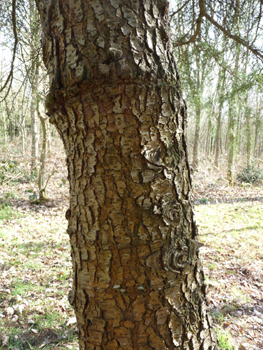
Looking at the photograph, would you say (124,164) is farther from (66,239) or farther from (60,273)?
(66,239)

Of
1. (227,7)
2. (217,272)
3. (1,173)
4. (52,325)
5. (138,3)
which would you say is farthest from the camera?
(1,173)

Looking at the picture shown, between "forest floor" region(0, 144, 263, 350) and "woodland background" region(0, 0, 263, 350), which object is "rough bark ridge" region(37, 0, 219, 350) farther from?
"forest floor" region(0, 144, 263, 350)

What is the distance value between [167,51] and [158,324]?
105 cm

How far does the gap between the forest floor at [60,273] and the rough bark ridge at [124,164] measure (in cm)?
156

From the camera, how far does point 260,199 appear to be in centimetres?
773

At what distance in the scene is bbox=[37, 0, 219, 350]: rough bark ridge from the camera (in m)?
0.86

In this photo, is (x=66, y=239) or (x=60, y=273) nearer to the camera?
(x=60, y=273)

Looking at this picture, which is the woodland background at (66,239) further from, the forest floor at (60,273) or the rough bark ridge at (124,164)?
the rough bark ridge at (124,164)

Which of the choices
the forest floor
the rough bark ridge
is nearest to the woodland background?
the forest floor

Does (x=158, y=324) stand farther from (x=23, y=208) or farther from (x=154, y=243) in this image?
(x=23, y=208)

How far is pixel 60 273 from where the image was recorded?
3287 mm

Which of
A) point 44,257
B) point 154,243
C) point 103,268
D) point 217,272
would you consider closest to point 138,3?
point 154,243

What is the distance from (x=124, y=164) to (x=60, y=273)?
2.95 m

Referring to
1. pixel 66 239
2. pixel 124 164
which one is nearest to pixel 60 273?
pixel 66 239
